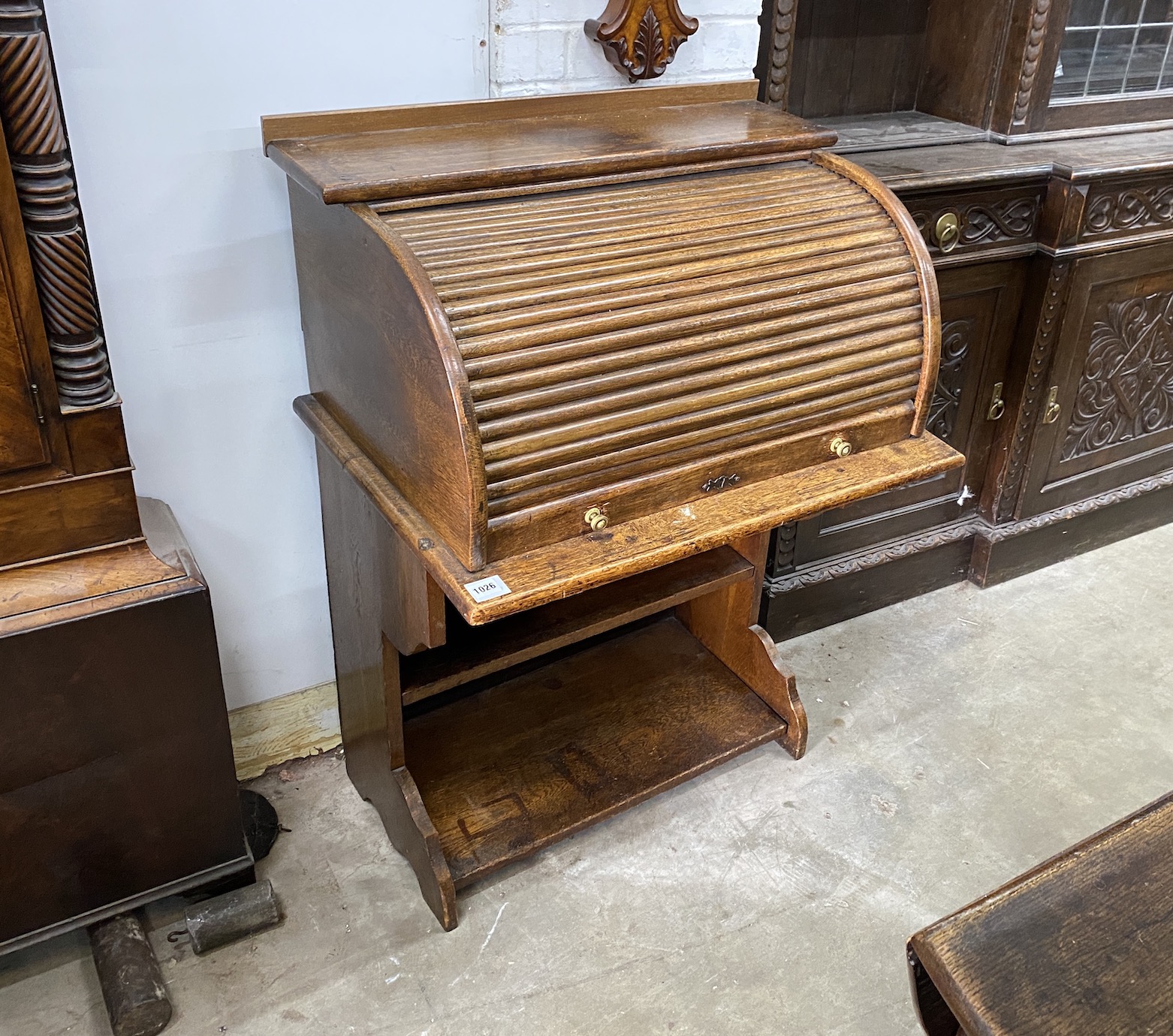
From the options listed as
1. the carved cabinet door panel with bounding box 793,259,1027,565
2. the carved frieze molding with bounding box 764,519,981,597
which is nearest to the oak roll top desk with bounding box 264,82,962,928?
the carved frieze molding with bounding box 764,519,981,597

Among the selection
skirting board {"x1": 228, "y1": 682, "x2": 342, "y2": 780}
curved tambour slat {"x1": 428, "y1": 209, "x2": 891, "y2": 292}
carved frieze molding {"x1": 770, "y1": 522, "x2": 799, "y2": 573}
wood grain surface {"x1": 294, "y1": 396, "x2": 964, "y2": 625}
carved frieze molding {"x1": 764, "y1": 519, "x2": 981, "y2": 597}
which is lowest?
skirting board {"x1": 228, "y1": 682, "x2": 342, "y2": 780}

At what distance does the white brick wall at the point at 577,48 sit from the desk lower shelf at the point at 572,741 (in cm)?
126

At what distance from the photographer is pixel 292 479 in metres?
2.16

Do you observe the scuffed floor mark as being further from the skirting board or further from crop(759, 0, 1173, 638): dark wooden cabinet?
crop(759, 0, 1173, 638): dark wooden cabinet

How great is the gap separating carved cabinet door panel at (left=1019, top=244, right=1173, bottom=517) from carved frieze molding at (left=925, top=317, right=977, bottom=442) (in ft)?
0.84

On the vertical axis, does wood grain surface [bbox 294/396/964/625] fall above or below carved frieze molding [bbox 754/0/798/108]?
below

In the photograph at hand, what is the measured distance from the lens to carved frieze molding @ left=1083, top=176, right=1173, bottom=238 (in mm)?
2584

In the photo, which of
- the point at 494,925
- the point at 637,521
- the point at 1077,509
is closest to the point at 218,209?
the point at 637,521

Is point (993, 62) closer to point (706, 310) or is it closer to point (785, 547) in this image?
point (785, 547)

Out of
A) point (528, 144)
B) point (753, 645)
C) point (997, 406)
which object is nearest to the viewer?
point (528, 144)

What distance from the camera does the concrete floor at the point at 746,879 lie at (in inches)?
75.1

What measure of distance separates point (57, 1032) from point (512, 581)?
1.16 meters

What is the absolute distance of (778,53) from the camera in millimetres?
2328

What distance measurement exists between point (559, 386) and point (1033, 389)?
1.72m
